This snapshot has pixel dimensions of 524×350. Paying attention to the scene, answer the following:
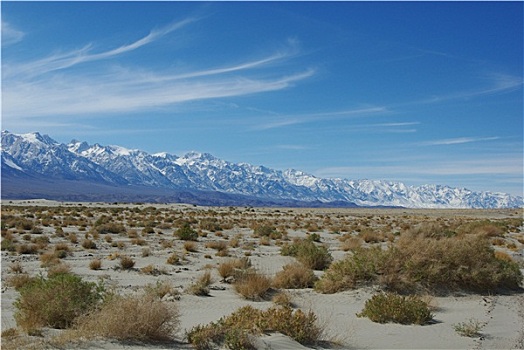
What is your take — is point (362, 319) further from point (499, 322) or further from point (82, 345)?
point (82, 345)

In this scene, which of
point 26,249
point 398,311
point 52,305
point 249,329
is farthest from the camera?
point 26,249

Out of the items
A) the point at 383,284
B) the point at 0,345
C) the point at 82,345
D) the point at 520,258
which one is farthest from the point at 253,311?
the point at 520,258

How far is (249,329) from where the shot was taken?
380 inches

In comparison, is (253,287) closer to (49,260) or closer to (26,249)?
(49,260)

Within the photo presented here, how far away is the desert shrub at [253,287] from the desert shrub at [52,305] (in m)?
4.79

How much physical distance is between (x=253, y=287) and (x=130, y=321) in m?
5.73

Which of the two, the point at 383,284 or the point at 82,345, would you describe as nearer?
the point at 82,345

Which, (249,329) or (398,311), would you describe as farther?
Answer: (398,311)

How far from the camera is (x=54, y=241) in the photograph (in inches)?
1126

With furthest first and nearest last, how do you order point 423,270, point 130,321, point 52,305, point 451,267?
1. point 451,267
2. point 423,270
3. point 52,305
4. point 130,321

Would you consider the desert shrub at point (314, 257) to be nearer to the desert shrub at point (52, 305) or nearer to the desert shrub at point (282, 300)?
the desert shrub at point (282, 300)

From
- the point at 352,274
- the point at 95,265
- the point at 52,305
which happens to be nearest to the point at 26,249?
the point at 95,265

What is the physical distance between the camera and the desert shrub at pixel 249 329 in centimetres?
901

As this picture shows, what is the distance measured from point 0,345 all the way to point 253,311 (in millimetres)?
4582
